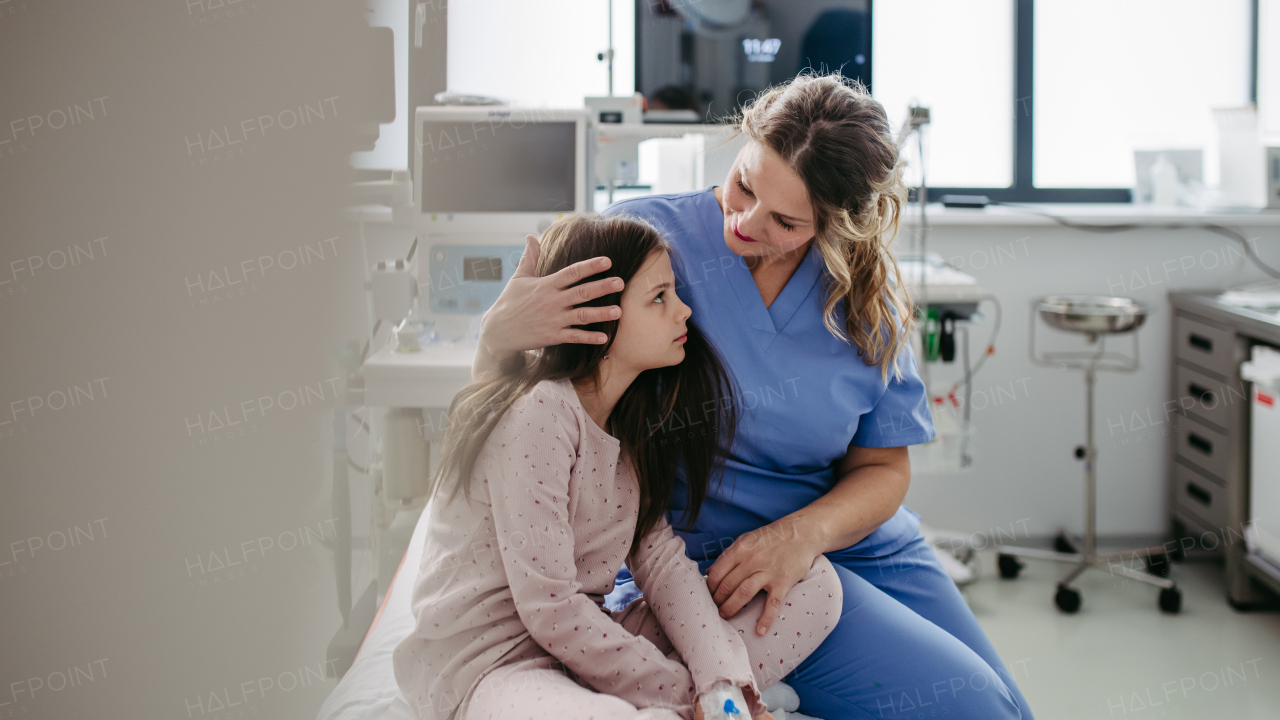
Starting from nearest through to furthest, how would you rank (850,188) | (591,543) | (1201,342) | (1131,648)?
(591,543)
(850,188)
(1131,648)
(1201,342)

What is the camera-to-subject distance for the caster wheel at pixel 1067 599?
2.33m

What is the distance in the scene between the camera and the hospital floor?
190cm

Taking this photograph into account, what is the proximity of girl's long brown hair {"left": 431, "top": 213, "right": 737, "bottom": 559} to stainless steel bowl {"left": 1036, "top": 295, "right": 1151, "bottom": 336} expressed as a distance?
1.56 metres

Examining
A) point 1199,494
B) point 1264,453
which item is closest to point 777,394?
point 1264,453

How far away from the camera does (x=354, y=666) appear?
1.09 metres

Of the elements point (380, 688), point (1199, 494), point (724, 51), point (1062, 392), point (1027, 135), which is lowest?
point (1199, 494)

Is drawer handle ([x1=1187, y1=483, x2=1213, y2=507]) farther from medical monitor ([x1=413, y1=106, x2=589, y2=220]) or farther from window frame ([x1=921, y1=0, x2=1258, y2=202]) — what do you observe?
medical monitor ([x1=413, y1=106, x2=589, y2=220])

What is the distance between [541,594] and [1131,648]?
190cm

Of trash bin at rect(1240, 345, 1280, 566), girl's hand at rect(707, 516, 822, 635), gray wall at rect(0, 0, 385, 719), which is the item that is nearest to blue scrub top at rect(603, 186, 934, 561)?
girl's hand at rect(707, 516, 822, 635)

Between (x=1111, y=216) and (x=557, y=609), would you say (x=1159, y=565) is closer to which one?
(x=1111, y=216)

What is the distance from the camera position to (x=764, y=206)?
1.08 metres

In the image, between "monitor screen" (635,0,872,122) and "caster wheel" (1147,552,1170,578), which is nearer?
"monitor screen" (635,0,872,122)

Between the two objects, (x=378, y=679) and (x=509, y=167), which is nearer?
(x=378, y=679)

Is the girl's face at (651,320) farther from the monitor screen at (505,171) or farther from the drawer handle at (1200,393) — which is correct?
the drawer handle at (1200,393)
